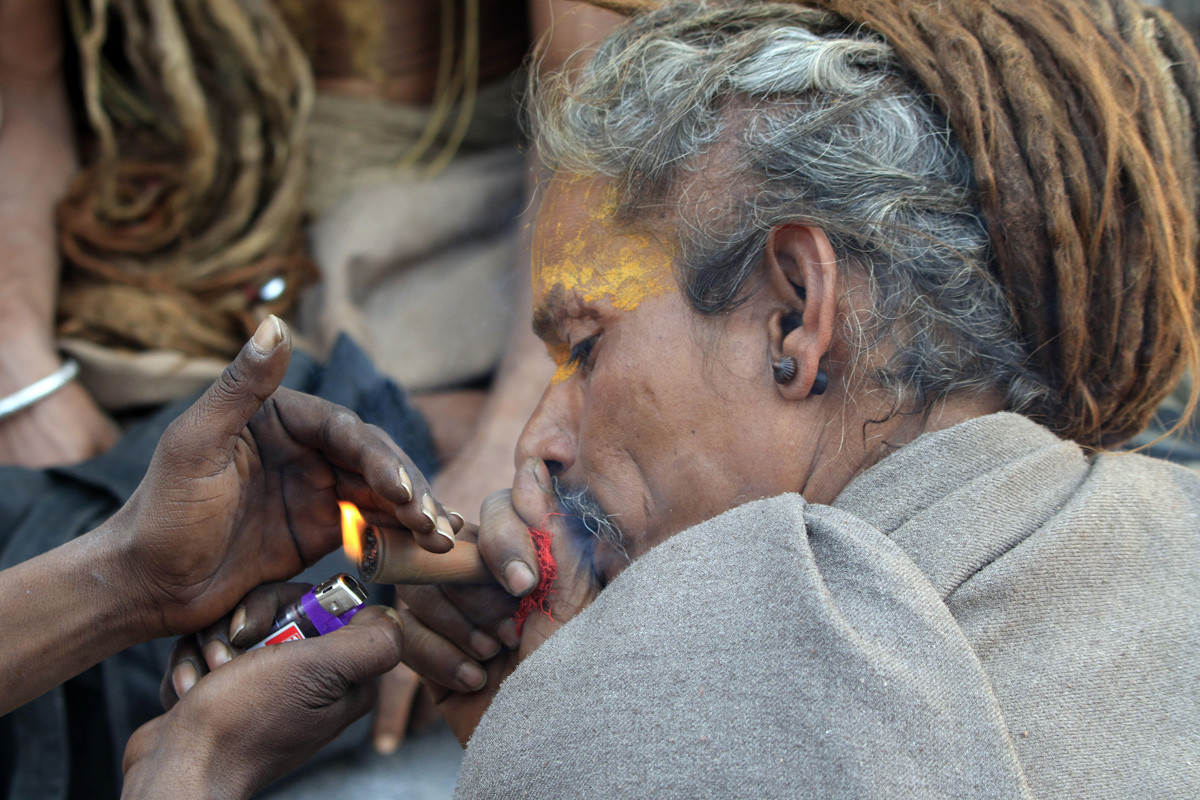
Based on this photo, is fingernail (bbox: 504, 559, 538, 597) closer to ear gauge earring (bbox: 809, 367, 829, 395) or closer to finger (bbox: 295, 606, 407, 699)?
finger (bbox: 295, 606, 407, 699)

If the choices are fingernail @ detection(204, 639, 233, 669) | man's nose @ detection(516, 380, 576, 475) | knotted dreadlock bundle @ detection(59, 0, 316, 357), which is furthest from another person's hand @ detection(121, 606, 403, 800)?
knotted dreadlock bundle @ detection(59, 0, 316, 357)

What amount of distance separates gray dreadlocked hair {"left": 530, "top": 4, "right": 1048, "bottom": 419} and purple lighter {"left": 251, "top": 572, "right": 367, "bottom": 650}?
0.75m

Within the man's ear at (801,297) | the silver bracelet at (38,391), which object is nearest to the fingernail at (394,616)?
the man's ear at (801,297)

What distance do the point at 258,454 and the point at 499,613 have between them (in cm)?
52

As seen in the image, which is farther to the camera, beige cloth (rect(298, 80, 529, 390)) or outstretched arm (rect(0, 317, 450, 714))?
beige cloth (rect(298, 80, 529, 390))

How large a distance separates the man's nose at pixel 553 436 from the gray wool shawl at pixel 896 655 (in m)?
0.39

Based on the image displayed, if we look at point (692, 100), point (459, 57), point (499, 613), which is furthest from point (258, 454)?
point (459, 57)

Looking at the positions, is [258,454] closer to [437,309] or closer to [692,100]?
[692,100]

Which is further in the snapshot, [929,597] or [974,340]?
[974,340]

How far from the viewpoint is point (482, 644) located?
1.70 meters

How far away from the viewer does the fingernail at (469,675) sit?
1.70 metres

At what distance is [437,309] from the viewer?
A: 3.18 metres

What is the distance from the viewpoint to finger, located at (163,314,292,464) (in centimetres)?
138

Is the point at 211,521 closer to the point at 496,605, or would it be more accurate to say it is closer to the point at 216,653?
the point at 216,653
